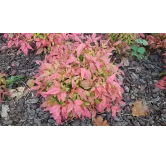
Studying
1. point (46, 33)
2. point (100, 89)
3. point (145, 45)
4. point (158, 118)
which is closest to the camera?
point (100, 89)

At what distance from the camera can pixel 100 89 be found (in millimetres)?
2502

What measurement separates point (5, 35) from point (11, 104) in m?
0.69

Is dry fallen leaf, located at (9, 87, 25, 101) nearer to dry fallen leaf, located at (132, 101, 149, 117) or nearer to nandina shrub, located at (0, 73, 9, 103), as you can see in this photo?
nandina shrub, located at (0, 73, 9, 103)

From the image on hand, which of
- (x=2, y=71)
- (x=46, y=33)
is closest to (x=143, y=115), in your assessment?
(x=46, y=33)

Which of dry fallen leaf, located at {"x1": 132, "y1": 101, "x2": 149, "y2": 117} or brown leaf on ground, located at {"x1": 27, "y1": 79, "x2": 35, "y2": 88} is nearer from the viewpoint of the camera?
dry fallen leaf, located at {"x1": 132, "y1": 101, "x2": 149, "y2": 117}

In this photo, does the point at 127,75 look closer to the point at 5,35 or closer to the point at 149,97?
the point at 149,97

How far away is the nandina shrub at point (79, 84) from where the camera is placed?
8.23 feet

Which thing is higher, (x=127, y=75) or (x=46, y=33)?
(x=46, y=33)

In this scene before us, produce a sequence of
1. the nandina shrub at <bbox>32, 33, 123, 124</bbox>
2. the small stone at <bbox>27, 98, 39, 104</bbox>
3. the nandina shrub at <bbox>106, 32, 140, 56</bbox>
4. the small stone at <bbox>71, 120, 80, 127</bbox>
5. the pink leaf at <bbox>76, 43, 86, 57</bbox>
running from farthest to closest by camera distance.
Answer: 1. the nandina shrub at <bbox>106, 32, 140, 56</bbox>
2. the small stone at <bbox>27, 98, 39, 104</bbox>
3. the small stone at <bbox>71, 120, 80, 127</bbox>
4. the pink leaf at <bbox>76, 43, 86, 57</bbox>
5. the nandina shrub at <bbox>32, 33, 123, 124</bbox>

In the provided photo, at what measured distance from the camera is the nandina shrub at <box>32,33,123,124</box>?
2508 millimetres

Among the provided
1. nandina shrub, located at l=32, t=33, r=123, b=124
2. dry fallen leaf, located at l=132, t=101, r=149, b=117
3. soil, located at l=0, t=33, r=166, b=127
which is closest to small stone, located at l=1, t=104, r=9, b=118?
soil, located at l=0, t=33, r=166, b=127

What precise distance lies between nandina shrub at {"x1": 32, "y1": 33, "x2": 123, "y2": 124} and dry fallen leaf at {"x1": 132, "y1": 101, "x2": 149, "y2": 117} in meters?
0.21

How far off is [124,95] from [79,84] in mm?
571

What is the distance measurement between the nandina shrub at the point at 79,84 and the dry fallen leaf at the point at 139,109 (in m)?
0.21
